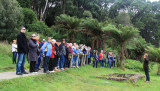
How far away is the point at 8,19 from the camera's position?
17547 millimetres

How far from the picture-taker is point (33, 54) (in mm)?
6309

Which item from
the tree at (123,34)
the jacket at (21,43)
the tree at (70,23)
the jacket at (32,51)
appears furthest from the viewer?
the tree at (70,23)

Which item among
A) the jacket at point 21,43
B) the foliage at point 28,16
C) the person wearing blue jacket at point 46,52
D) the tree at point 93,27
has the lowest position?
the person wearing blue jacket at point 46,52

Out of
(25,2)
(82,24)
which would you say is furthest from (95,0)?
(82,24)

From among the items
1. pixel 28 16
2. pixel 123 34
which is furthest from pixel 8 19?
pixel 123 34

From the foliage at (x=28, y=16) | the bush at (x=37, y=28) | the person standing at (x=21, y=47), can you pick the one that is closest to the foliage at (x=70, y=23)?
the bush at (x=37, y=28)

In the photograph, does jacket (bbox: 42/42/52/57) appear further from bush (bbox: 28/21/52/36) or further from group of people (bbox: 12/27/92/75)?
bush (bbox: 28/21/52/36)

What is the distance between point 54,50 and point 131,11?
127 ft

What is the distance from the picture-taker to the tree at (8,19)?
1698 centimetres

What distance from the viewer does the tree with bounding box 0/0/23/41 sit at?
16984 millimetres

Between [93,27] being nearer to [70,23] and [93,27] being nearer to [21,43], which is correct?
[70,23]

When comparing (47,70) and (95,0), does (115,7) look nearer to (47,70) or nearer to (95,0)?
(95,0)

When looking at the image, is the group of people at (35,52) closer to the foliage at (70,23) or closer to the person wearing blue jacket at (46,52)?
the person wearing blue jacket at (46,52)

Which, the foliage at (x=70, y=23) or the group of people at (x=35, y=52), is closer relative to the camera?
the group of people at (x=35, y=52)
